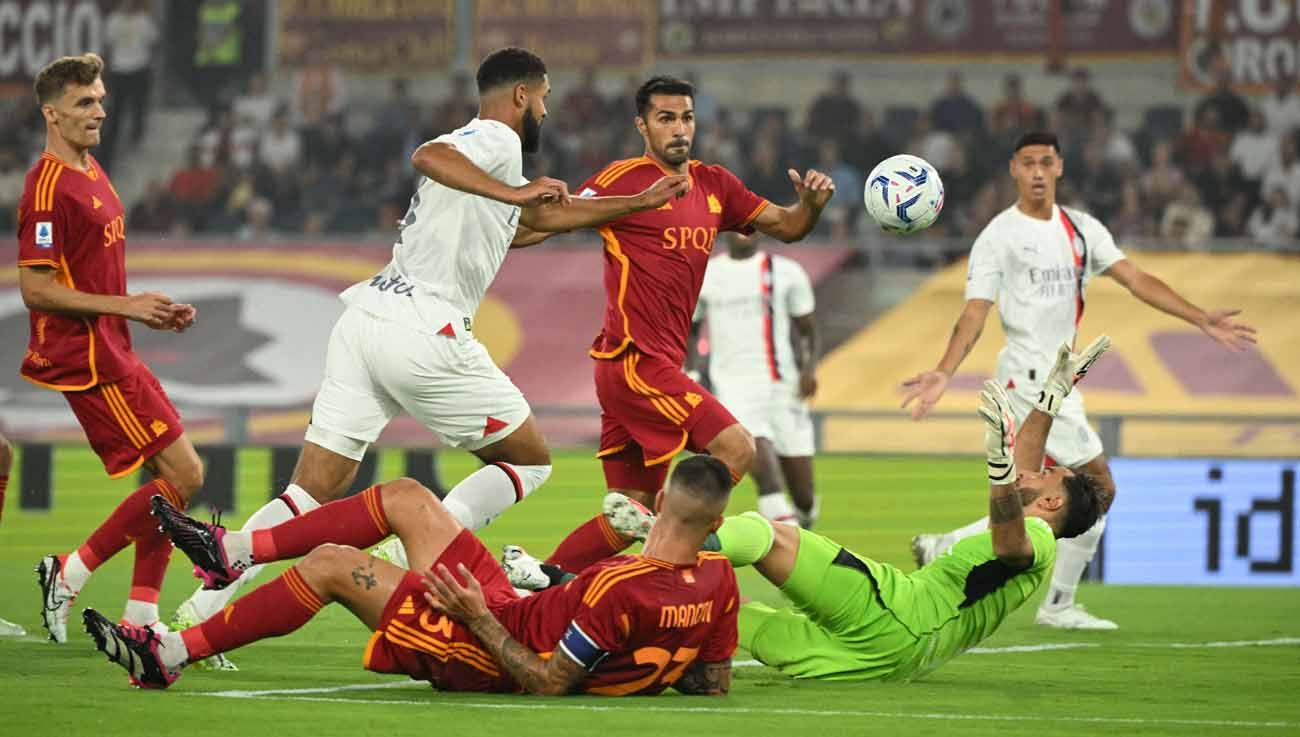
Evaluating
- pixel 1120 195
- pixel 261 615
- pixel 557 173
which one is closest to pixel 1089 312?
pixel 1120 195

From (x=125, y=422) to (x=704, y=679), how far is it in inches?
121

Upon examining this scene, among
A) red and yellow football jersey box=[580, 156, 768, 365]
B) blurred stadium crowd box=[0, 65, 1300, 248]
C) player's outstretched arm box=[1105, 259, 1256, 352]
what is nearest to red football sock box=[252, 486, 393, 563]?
red and yellow football jersey box=[580, 156, 768, 365]

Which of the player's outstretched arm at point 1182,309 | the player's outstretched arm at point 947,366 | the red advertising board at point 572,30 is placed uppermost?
the red advertising board at point 572,30

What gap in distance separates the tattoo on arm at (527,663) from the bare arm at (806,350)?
7.35m

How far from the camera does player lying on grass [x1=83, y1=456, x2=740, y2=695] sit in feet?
23.0

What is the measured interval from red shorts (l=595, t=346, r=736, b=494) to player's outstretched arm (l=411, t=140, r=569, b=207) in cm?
130

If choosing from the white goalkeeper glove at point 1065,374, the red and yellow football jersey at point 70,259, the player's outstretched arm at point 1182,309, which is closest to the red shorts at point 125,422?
the red and yellow football jersey at point 70,259

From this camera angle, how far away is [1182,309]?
36.2ft

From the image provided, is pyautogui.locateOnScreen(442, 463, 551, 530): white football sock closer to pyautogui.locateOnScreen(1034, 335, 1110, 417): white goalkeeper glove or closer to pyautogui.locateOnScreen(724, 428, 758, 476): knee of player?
pyautogui.locateOnScreen(724, 428, 758, 476): knee of player

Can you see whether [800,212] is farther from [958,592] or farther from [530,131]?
[958,592]

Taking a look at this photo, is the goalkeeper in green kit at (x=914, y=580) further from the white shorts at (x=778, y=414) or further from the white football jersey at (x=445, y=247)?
the white shorts at (x=778, y=414)

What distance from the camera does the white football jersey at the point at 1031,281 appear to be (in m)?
11.2

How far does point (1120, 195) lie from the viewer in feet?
71.5

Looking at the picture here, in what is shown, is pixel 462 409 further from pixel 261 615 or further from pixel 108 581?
pixel 108 581
